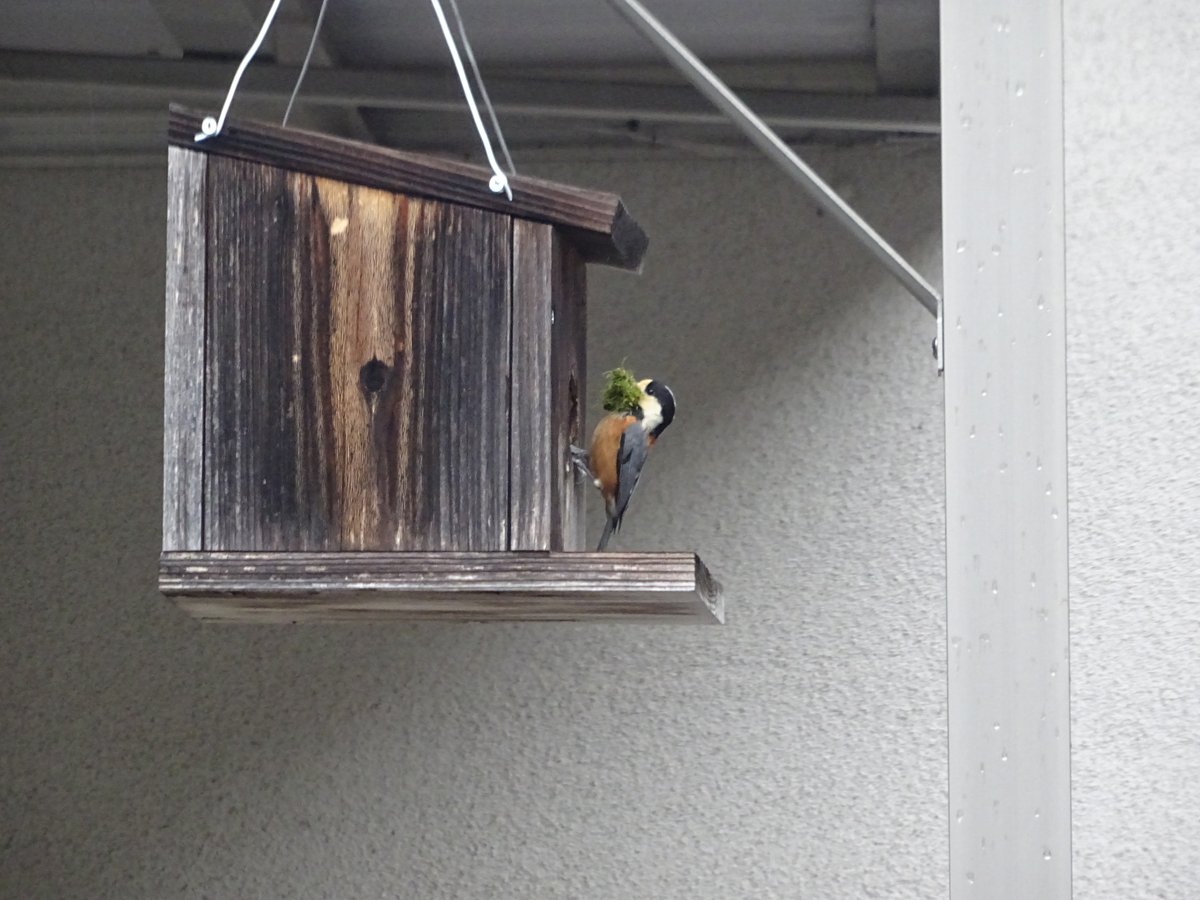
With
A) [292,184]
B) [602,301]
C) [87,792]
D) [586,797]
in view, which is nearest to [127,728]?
[87,792]

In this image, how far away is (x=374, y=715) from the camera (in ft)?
9.82

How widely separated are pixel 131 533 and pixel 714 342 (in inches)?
45.7

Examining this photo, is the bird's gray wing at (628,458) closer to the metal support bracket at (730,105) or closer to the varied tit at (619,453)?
the varied tit at (619,453)

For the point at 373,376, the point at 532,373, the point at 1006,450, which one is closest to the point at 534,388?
the point at 532,373

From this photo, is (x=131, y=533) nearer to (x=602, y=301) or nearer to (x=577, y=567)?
(x=602, y=301)

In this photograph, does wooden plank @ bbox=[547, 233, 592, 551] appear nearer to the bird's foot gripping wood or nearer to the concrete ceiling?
the bird's foot gripping wood

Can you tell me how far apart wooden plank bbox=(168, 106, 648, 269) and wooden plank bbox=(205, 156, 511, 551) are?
1 centimetres

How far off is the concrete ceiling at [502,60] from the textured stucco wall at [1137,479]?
0.36m

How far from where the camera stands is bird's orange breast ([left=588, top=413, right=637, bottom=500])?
5.49 ft

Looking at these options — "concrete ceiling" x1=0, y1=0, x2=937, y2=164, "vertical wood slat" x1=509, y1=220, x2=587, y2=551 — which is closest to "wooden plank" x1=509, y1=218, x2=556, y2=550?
"vertical wood slat" x1=509, y1=220, x2=587, y2=551

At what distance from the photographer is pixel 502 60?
2.77 meters

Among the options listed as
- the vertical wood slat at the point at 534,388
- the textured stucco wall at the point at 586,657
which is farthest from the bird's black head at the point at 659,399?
the textured stucco wall at the point at 586,657

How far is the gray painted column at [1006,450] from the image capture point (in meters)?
1.10

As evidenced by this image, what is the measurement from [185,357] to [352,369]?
0.16 m
